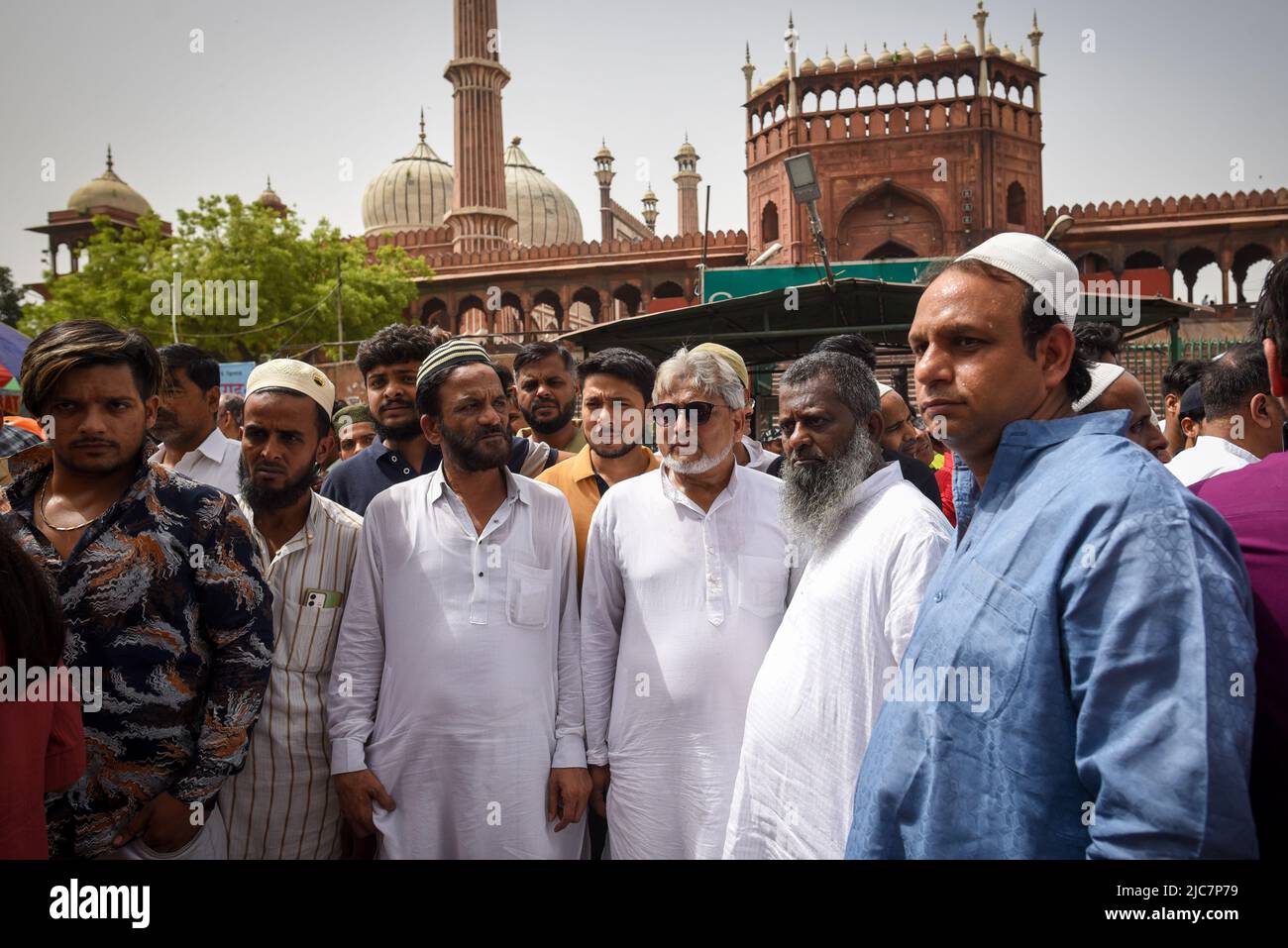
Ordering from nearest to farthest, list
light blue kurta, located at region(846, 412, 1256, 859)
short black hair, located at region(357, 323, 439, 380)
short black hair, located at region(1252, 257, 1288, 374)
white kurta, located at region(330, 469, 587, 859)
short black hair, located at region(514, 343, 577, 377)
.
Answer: light blue kurta, located at region(846, 412, 1256, 859)
short black hair, located at region(1252, 257, 1288, 374)
white kurta, located at region(330, 469, 587, 859)
short black hair, located at region(357, 323, 439, 380)
short black hair, located at region(514, 343, 577, 377)

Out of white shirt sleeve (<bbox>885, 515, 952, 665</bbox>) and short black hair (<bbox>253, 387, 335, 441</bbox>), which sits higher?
short black hair (<bbox>253, 387, 335, 441</bbox>)

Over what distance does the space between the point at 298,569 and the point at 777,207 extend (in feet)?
106

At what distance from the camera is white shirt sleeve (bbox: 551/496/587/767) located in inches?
98.8

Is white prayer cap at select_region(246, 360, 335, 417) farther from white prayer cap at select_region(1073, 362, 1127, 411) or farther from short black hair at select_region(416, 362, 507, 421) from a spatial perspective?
white prayer cap at select_region(1073, 362, 1127, 411)

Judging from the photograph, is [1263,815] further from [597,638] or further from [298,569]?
[298,569]

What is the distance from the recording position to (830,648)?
2.13m

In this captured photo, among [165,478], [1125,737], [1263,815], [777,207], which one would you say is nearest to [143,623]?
[165,478]

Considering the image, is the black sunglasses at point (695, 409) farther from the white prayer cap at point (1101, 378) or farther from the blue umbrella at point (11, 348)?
the blue umbrella at point (11, 348)

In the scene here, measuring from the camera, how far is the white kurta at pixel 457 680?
2.41 metres

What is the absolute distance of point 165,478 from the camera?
222 centimetres

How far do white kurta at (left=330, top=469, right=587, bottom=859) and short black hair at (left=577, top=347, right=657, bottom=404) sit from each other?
86cm

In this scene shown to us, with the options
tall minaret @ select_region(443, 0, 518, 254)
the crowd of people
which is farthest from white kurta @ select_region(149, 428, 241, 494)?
tall minaret @ select_region(443, 0, 518, 254)

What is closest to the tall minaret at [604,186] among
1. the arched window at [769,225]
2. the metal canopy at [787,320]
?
the arched window at [769,225]

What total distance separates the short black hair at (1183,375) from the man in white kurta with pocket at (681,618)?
124 inches
